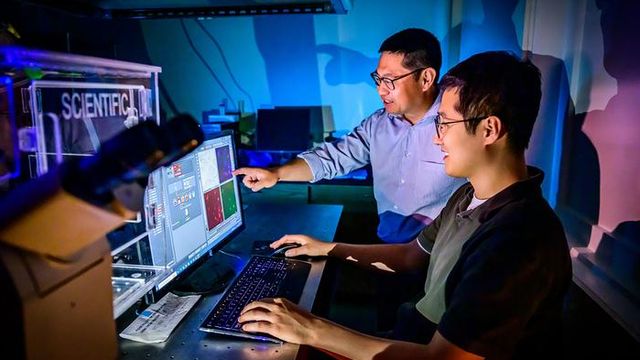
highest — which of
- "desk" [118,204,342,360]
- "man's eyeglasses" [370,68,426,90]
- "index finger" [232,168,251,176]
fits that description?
"man's eyeglasses" [370,68,426,90]

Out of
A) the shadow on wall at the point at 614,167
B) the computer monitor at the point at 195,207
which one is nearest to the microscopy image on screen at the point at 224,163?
the computer monitor at the point at 195,207

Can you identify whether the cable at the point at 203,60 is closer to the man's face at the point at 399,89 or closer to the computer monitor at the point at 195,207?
the man's face at the point at 399,89

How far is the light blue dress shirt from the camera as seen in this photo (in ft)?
5.99

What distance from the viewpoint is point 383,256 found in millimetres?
1506

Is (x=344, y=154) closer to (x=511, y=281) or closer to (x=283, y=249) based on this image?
(x=283, y=249)

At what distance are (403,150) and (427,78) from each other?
0.31 m

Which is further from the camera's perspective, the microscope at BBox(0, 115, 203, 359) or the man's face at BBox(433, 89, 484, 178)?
the man's face at BBox(433, 89, 484, 178)

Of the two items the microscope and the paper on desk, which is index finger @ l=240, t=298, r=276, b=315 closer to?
the paper on desk

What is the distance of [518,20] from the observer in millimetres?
2125

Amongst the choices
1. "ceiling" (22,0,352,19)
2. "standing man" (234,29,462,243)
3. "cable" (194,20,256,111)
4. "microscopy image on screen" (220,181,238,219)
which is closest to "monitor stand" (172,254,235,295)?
"microscopy image on screen" (220,181,238,219)

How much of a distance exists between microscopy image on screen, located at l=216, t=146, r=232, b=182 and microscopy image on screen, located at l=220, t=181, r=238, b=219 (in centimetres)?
3

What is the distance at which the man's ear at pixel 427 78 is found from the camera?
5.89ft

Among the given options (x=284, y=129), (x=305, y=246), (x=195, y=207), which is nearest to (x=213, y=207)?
(x=195, y=207)

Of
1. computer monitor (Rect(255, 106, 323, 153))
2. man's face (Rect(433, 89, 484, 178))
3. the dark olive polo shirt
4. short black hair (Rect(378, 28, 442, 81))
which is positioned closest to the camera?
the dark olive polo shirt
